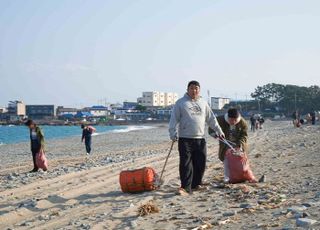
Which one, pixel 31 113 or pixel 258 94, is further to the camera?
pixel 31 113

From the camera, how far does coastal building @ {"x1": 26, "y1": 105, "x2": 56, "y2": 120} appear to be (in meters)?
177

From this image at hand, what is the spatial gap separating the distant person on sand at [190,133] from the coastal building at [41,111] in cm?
17114

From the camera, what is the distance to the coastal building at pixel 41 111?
17712 cm

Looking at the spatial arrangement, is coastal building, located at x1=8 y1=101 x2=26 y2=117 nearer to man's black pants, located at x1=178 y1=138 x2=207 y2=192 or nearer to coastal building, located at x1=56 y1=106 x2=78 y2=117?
coastal building, located at x1=56 y1=106 x2=78 y2=117

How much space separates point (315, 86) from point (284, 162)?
113317 millimetres

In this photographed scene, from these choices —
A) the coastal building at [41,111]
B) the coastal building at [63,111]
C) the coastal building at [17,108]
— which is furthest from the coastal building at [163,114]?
the coastal building at [17,108]

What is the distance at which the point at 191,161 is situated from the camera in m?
8.20

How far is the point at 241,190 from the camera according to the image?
773 cm

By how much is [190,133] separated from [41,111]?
17638 cm

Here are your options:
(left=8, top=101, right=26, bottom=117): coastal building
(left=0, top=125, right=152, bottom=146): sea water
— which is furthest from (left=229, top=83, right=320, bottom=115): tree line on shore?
(left=8, top=101, right=26, bottom=117): coastal building

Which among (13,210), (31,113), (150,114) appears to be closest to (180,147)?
(13,210)

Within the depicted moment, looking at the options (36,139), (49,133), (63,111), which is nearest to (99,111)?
(63,111)

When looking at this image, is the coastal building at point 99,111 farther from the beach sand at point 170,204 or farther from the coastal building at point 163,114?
the beach sand at point 170,204

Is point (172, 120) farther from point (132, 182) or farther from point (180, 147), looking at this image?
point (132, 182)
